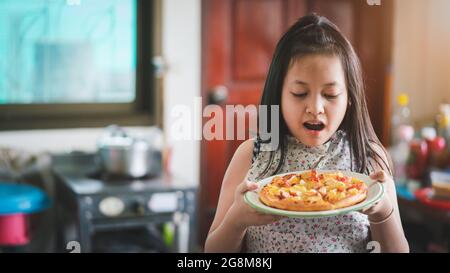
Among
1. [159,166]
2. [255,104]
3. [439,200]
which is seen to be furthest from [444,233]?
[255,104]

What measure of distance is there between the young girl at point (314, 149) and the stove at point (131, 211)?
81 centimetres

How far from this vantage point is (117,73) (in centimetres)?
198

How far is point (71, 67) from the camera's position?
7.01ft

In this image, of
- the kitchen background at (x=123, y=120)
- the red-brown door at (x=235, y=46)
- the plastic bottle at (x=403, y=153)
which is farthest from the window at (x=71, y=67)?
the plastic bottle at (x=403, y=153)

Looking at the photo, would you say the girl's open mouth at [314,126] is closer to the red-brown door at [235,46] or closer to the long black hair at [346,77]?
the long black hair at [346,77]

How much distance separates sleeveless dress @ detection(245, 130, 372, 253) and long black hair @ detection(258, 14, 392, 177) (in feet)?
0.04

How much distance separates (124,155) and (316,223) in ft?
3.39

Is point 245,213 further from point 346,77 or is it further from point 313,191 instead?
point 346,77

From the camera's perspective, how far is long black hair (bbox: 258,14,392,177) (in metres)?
0.98

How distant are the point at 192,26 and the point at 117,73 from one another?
0.26 m

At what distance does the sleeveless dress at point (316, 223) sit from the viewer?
986 mm

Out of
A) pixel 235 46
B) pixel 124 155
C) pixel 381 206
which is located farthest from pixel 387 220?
pixel 124 155

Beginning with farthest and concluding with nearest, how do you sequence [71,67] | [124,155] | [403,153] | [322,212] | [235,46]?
1. [403,153]
2. [71,67]
3. [124,155]
4. [235,46]
5. [322,212]

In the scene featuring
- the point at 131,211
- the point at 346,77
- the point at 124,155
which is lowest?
the point at 131,211
